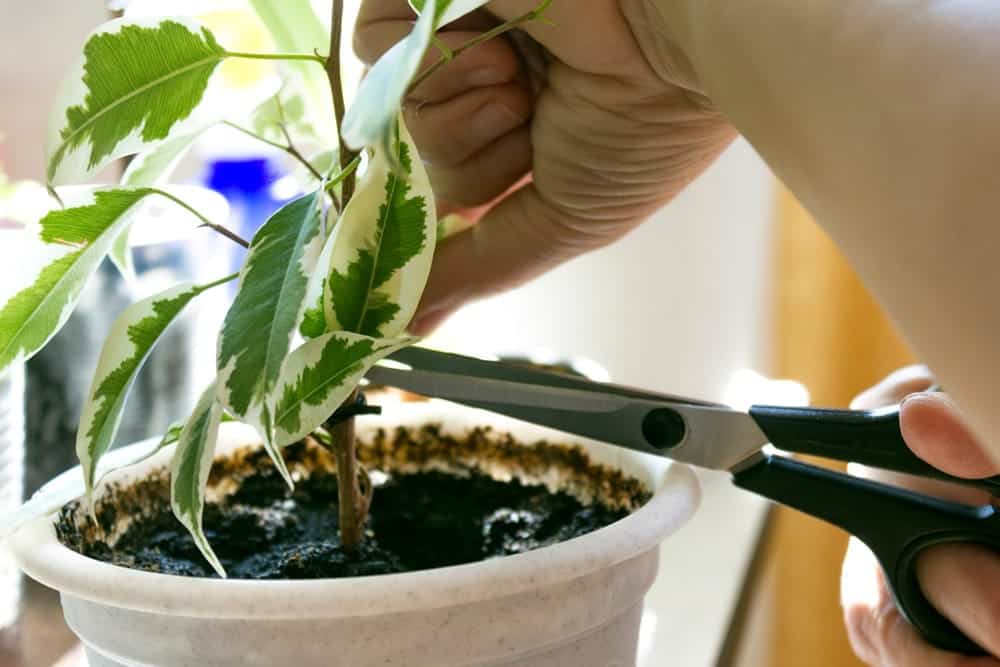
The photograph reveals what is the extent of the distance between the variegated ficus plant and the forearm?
0.32ft

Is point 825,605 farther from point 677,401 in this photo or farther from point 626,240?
point 677,401

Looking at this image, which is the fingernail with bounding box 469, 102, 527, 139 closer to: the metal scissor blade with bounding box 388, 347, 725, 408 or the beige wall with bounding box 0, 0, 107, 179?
the metal scissor blade with bounding box 388, 347, 725, 408

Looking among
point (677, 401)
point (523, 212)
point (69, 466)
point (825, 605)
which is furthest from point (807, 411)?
point (825, 605)

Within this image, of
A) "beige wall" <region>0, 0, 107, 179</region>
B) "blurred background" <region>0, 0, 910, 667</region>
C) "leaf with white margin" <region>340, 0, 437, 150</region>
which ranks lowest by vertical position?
"blurred background" <region>0, 0, 910, 667</region>

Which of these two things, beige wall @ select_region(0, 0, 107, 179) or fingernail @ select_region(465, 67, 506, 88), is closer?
fingernail @ select_region(465, 67, 506, 88)

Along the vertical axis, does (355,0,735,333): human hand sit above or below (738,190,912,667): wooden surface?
above

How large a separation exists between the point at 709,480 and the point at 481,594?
71 centimetres

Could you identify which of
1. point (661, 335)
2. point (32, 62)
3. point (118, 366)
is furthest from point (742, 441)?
point (661, 335)

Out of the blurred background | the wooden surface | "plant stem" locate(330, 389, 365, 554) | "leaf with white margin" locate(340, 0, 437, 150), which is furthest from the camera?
the wooden surface

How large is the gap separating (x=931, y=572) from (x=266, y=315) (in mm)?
313

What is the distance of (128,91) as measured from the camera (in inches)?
14.3

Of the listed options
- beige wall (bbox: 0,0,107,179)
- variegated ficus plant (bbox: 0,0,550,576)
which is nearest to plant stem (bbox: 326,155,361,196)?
variegated ficus plant (bbox: 0,0,550,576)

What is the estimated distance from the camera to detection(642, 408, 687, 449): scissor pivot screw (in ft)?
1.54

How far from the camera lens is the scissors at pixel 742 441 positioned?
0.45m
